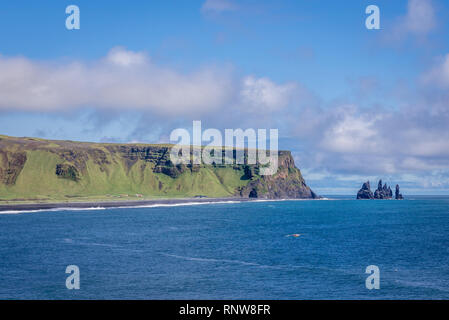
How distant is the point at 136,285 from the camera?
208ft

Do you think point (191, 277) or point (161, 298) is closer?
point (161, 298)

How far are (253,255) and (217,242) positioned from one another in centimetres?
2182

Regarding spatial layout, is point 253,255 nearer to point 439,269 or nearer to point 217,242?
point 217,242

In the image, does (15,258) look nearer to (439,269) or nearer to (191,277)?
(191,277)

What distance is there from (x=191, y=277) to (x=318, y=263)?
25.8 metres

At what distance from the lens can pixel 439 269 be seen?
7506cm
